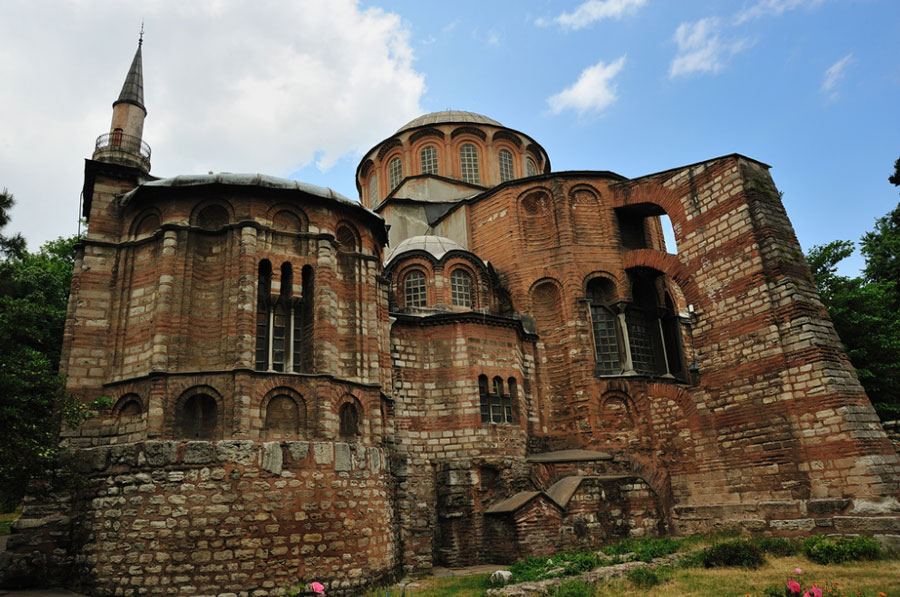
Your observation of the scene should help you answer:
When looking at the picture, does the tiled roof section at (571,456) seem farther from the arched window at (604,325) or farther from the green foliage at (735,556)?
the green foliage at (735,556)

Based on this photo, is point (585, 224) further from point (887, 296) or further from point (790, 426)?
point (887, 296)

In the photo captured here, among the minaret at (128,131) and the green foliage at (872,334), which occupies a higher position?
the minaret at (128,131)

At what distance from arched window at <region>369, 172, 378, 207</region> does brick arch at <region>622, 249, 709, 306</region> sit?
13151 mm

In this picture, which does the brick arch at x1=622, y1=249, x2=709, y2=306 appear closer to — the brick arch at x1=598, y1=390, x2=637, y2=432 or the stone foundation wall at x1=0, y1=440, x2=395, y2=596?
the brick arch at x1=598, y1=390, x2=637, y2=432

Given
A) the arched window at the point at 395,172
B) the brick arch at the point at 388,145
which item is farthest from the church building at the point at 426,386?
the brick arch at the point at 388,145

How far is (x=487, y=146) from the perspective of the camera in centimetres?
2803

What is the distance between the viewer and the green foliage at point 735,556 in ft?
38.8

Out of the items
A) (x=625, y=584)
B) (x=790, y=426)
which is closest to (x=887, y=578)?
(x=625, y=584)

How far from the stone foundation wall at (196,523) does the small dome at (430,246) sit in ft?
29.9

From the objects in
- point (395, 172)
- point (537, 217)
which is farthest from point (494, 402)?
point (395, 172)

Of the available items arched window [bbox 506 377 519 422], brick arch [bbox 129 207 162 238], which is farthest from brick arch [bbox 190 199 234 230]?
arched window [bbox 506 377 519 422]

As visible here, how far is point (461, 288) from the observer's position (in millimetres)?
20844

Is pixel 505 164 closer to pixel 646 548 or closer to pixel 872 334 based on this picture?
pixel 872 334

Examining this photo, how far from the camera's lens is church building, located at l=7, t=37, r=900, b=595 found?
12.4 metres
